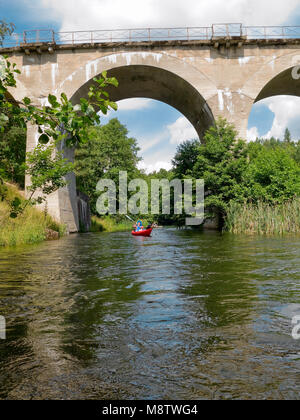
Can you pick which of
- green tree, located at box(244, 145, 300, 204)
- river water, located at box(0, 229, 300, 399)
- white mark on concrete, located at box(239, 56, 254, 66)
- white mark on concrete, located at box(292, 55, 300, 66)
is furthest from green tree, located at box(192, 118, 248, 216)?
river water, located at box(0, 229, 300, 399)

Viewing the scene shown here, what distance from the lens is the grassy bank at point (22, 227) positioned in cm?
1240

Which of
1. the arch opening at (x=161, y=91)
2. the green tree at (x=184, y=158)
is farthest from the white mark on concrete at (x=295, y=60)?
the green tree at (x=184, y=158)

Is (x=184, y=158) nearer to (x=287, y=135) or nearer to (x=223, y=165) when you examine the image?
(x=223, y=165)

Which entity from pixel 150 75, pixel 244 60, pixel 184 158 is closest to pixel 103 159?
pixel 184 158

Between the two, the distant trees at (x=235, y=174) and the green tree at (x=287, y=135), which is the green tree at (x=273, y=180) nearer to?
the distant trees at (x=235, y=174)

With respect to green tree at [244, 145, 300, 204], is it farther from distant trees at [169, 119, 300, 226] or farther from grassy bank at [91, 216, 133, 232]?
grassy bank at [91, 216, 133, 232]

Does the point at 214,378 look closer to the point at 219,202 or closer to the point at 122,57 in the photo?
the point at 219,202

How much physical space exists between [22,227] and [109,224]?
23.5 m

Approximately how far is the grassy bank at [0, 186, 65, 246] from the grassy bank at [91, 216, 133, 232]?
15.5m

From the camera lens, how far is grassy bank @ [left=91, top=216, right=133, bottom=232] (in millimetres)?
33166

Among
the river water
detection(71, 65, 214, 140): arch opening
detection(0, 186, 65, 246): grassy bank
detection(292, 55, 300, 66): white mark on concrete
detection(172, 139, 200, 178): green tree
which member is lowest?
the river water

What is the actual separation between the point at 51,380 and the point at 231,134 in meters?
18.4

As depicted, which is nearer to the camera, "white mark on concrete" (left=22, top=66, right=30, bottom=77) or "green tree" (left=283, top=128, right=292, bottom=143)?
"white mark on concrete" (left=22, top=66, right=30, bottom=77)

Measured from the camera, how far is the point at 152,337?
2.77 meters
